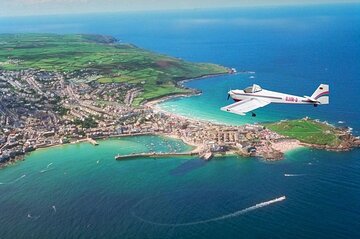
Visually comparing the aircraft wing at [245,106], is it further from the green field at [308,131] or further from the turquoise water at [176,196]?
the green field at [308,131]

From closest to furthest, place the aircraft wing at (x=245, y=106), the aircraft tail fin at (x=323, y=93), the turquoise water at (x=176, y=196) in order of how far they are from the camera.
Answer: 1. the turquoise water at (x=176, y=196)
2. the aircraft wing at (x=245, y=106)
3. the aircraft tail fin at (x=323, y=93)

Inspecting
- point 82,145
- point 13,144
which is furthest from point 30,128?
point 82,145

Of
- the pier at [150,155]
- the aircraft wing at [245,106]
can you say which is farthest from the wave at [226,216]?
the pier at [150,155]

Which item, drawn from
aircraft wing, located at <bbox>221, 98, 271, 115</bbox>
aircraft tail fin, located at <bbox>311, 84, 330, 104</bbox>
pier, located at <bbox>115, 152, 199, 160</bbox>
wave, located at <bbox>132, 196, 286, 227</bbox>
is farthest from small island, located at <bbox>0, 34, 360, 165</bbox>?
aircraft tail fin, located at <bbox>311, 84, 330, 104</bbox>

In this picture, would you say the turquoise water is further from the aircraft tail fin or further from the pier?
the aircraft tail fin

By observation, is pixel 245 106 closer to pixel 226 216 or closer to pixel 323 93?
pixel 323 93

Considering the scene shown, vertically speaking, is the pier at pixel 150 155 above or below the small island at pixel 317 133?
below

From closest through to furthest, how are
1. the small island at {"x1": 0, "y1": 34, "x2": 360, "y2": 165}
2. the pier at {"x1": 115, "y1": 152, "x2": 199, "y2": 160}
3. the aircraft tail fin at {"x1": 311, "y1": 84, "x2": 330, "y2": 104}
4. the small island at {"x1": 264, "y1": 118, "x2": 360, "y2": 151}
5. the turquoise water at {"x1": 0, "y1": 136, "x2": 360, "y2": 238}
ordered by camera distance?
the turquoise water at {"x1": 0, "y1": 136, "x2": 360, "y2": 238} < the aircraft tail fin at {"x1": 311, "y1": 84, "x2": 330, "y2": 104} < the pier at {"x1": 115, "y1": 152, "x2": 199, "y2": 160} < the small island at {"x1": 264, "y1": 118, "x2": 360, "y2": 151} < the small island at {"x1": 0, "y1": 34, "x2": 360, "y2": 165}
